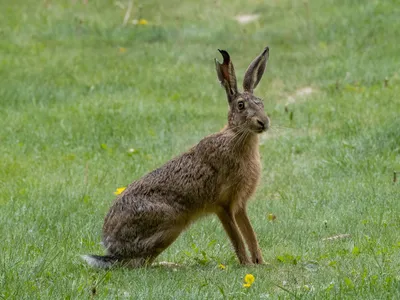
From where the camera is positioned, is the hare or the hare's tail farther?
the hare

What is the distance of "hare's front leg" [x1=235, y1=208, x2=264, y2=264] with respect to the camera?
638cm

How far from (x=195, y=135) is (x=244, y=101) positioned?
4355 mm

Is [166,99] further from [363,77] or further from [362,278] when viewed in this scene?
[362,278]

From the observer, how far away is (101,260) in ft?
Result: 19.8

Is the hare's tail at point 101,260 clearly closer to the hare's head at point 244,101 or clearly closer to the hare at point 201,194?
the hare at point 201,194

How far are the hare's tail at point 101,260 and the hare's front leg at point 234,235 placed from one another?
0.83 meters

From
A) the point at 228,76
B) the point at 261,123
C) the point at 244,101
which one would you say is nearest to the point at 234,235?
the point at 261,123

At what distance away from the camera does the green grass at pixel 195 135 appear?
575 cm

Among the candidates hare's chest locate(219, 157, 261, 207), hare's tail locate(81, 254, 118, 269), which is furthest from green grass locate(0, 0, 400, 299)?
hare's chest locate(219, 157, 261, 207)

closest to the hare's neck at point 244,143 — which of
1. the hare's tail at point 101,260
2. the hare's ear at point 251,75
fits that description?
the hare's ear at point 251,75

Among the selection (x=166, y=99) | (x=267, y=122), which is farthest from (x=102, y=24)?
(x=267, y=122)

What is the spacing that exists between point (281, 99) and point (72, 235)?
19.3ft

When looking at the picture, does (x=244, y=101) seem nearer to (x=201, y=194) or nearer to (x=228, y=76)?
(x=228, y=76)

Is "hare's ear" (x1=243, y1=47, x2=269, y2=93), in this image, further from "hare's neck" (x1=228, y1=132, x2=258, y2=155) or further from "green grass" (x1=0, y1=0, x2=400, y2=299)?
"green grass" (x1=0, y1=0, x2=400, y2=299)
